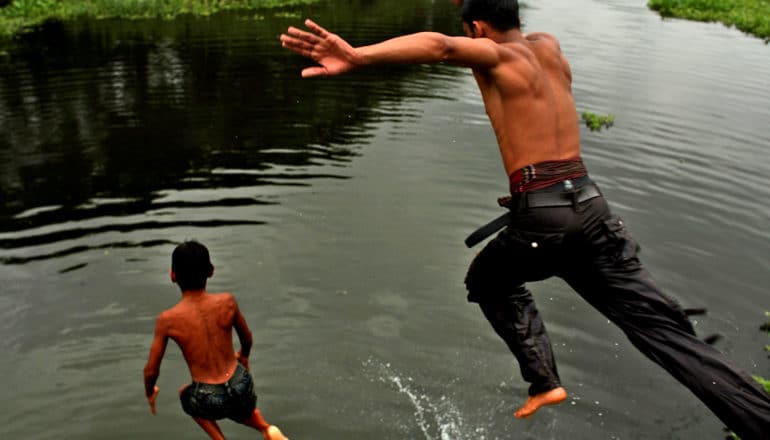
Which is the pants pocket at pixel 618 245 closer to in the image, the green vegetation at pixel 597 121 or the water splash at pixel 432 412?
the water splash at pixel 432 412

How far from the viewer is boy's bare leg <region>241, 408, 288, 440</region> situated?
179 inches

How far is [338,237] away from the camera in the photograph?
27.3 ft

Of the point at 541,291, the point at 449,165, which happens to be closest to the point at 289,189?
the point at 449,165

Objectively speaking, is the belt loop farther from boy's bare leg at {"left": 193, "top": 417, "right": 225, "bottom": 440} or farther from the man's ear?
boy's bare leg at {"left": 193, "top": 417, "right": 225, "bottom": 440}

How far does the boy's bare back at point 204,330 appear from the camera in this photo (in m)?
4.16

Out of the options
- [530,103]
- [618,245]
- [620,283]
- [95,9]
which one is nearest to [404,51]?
[530,103]

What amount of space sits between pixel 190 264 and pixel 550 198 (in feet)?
7.55

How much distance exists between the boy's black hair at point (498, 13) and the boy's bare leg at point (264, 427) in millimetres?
3100

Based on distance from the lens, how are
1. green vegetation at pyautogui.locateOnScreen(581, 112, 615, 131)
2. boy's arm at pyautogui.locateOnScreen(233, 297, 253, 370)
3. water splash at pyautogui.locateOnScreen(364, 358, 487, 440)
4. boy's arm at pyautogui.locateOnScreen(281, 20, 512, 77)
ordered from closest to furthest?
1. boy's arm at pyautogui.locateOnScreen(281, 20, 512, 77)
2. boy's arm at pyautogui.locateOnScreen(233, 297, 253, 370)
3. water splash at pyautogui.locateOnScreen(364, 358, 487, 440)
4. green vegetation at pyautogui.locateOnScreen(581, 112, 615, 131)

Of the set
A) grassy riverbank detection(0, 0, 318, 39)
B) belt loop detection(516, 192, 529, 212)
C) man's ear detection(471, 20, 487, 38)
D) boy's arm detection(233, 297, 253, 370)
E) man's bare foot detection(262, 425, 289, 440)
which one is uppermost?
grassy riverbank detection(0, 0, 318, 39)

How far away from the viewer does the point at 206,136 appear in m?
12.4

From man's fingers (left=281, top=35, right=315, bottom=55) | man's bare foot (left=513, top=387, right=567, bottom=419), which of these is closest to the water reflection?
man's fingers (left=281, top=35, right=315, bottom=55)

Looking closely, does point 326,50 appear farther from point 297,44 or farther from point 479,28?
point 479,28

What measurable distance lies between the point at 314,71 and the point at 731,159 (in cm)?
1021
